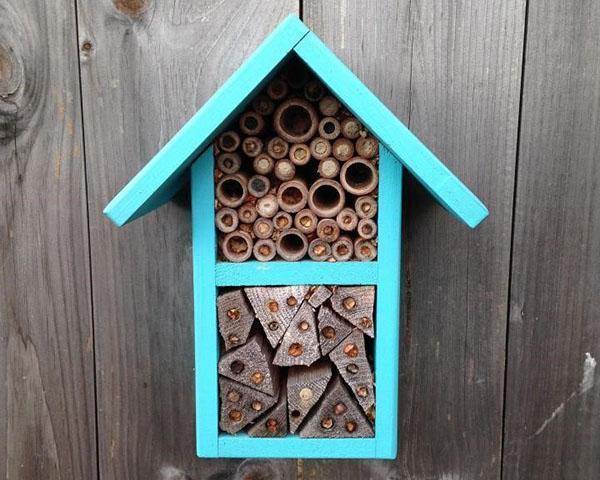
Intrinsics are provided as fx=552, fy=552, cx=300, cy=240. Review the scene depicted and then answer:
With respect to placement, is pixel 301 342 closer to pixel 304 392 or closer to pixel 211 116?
pixel 304 392

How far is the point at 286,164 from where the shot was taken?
1.88ft

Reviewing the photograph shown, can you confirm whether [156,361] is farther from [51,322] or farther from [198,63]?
[198,63]

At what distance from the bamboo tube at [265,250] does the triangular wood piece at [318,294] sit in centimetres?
6

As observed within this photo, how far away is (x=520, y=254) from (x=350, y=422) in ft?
1.08

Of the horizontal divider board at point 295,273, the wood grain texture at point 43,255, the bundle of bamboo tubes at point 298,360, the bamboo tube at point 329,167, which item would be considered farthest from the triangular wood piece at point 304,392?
the wood grain texture at point 43,255

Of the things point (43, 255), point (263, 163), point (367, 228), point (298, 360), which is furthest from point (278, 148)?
point (43, 255)

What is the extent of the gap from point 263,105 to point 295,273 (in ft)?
0.59

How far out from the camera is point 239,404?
1.95 feet

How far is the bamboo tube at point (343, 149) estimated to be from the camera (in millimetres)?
568

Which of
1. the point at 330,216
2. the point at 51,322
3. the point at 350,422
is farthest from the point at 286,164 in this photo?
the point at 51,322

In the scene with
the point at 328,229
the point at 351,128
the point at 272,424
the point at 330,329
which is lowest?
the point at 272,424

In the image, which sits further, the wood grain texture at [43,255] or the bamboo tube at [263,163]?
the wood grain texture at [43,255]

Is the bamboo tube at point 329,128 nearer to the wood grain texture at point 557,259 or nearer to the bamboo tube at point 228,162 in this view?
the bamboo tube at point 228,162

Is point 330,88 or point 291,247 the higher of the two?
point 330,88
